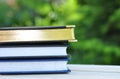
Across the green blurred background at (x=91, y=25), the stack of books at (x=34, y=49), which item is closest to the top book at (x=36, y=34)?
the stack of books at (x=34, y=49)

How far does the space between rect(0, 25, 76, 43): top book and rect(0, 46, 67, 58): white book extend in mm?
17

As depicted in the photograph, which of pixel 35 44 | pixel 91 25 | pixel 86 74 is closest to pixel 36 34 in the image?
pixel 35 44

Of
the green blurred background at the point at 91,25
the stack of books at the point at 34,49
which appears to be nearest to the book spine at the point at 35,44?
the stack of books at the point at 34,49

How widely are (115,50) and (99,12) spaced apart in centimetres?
26

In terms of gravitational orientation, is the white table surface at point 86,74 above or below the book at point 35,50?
below

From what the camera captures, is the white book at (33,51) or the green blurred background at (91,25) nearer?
the white book at (33,51)

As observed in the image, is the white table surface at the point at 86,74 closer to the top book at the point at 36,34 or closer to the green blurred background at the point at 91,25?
the top book at the point at 36,34

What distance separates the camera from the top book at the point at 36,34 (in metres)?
0.70

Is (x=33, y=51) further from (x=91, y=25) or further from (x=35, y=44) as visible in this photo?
(x=91, y=25)

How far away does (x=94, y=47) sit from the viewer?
7.86 ft

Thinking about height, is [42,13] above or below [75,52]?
above

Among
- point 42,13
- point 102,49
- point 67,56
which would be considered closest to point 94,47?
point 102,49

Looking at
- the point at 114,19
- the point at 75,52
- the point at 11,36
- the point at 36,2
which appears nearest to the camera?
the point at 11,36

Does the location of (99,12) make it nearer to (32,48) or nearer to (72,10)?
(72,10)
